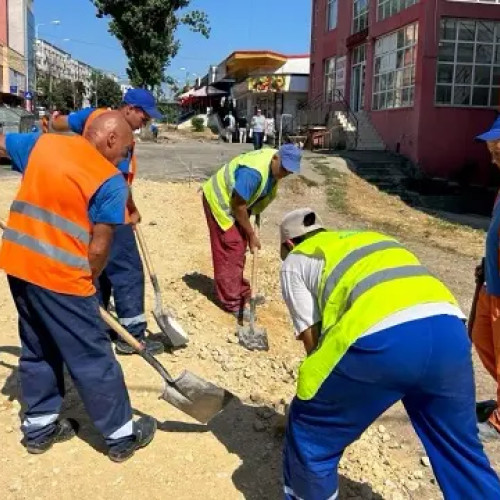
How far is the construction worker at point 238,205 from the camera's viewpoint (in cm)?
472

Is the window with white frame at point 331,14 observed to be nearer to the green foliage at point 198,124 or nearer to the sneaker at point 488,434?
the green foliage at point 198,124

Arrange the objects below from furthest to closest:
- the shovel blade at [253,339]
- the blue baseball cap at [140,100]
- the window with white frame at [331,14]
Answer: the window with white frame at [331,14]
the shovel blade at [253,339]
the blue baseball cap at [140,100]

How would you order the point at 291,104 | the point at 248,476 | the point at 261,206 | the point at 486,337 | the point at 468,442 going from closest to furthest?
the point at 468,442 < the point at 248,476 < the point at 486,337 < the point at 261,206 < the point at 291,104

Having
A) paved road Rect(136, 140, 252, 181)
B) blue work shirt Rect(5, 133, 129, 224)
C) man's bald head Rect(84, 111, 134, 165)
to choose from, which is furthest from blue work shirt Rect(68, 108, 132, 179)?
paved road Rect(136, 140, 252, 181)

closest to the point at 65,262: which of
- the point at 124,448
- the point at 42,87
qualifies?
the point at 124,448

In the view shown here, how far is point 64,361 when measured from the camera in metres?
2.95

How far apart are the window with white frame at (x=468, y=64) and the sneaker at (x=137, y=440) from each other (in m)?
14.4

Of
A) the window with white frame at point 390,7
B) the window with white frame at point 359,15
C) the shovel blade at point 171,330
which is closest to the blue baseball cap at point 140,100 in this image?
the shovel blade at point 171,330

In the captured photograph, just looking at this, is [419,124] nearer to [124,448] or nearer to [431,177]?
[431,177]

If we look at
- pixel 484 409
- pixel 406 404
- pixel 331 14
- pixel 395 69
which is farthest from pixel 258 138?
pixel 406 404

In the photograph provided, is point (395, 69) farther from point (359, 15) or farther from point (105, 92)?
point (105, 92)

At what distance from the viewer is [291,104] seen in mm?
29938

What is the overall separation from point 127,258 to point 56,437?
1.29 metres

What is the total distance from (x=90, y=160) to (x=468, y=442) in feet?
6.04
